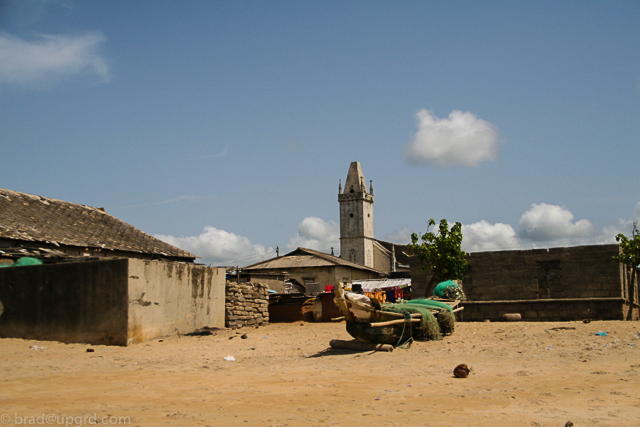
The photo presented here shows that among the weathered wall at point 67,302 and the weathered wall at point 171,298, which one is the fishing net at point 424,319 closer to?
the weathered wall at point 171,298

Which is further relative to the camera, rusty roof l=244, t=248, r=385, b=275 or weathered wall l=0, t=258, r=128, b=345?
rusty roof l=244, t=248, r=385, b=275

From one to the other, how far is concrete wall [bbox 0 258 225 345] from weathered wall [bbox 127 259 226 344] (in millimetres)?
24

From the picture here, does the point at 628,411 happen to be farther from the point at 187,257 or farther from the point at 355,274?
the point at 355,274

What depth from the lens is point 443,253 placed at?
70.7 ft

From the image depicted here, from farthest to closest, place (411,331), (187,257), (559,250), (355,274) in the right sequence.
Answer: (355,274)
(187,257)
(559,250)
(411,331)

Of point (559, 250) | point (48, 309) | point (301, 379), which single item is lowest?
point (301, 379)

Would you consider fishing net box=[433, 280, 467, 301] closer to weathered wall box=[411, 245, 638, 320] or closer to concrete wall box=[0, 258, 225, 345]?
weathered wall box=[411, 245, 638, 320]

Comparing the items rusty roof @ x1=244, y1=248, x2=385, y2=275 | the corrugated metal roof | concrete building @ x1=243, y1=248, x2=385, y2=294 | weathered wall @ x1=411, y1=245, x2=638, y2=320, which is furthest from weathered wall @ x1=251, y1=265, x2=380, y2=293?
weathered wall @ x1=411, y1=245, x2=638, y2=320

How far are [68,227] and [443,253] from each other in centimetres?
1545

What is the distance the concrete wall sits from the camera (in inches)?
522

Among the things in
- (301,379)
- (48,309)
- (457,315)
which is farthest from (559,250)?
(48,309)

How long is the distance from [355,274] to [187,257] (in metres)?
20.1

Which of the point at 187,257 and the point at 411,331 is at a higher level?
the point at 187,257

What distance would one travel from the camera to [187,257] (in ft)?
89.8
